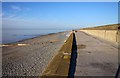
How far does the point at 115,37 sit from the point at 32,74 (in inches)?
486

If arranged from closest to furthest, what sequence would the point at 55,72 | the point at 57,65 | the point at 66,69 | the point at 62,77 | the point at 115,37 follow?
the point at 62,77
the point at 55,72
the point at 66,69
the point at 57,65
the point at 115,37

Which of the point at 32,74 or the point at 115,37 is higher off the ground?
the point at 115,37

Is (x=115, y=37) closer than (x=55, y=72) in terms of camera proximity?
No

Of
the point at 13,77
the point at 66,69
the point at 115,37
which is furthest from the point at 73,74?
the point at 115,37

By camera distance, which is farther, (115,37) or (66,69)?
(115,37)

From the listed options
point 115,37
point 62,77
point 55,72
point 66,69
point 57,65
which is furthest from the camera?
point 115,37

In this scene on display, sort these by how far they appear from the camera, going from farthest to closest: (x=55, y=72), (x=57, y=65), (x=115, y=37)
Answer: (x=115, y=37) → (x=57, y=65) → (x=55, y=72)

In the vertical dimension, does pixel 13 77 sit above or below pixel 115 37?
below

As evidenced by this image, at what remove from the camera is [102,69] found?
21.5 ft

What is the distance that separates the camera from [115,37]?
16.7 metres

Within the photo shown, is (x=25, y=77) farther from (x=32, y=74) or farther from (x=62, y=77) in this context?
(x=62, y=77)

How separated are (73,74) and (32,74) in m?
1.64

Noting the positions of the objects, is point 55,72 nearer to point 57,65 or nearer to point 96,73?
point 57,65

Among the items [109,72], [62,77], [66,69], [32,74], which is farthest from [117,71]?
[32,74]
